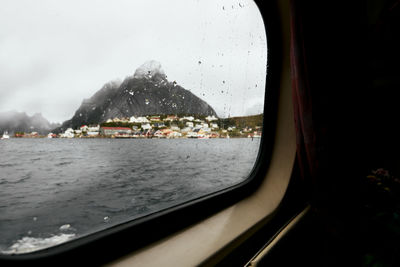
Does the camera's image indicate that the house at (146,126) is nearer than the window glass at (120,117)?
No

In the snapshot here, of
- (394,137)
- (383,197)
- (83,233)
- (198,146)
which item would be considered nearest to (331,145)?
(383,197)

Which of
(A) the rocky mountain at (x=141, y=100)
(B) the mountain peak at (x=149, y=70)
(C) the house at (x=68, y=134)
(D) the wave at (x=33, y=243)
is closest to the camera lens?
(D) the wave at (x=33, y=243)

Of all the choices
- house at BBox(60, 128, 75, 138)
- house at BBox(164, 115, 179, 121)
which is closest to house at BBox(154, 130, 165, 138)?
house at BBox(164, 115, 179, 121)

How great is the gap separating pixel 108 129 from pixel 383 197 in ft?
6.37

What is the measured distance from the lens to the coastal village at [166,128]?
108cm

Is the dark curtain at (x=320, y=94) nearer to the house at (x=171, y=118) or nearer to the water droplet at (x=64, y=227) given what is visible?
the house at (x=171, y=118)

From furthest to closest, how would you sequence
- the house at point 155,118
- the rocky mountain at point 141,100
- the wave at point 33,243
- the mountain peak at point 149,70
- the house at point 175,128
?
the house at point 175,128 < the house at point 155,118 < the mountain peak at point 149,70 < the rocky mountain at point 141,100 < the wave at point 33,243

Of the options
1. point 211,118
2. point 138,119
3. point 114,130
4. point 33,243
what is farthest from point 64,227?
point 211,118

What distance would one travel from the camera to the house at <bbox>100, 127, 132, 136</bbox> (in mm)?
1152

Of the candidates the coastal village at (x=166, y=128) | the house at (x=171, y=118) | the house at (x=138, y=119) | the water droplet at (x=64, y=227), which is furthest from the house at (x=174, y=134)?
the water droplet at (x=64, y=227)

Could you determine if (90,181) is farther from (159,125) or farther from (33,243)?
(159,125)

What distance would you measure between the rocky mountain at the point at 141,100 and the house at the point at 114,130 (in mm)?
66

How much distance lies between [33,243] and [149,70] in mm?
1034

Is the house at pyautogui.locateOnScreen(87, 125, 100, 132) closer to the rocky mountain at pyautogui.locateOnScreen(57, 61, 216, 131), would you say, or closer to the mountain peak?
the rocky mountain at pyautogui.locateOnScreen(57, 61, 216, 131)
